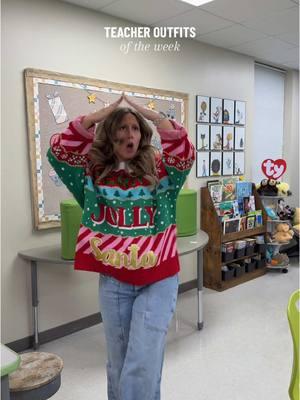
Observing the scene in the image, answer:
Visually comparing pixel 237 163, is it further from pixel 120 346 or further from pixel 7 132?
pixel 120 346

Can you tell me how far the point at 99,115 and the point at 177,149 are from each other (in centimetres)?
32

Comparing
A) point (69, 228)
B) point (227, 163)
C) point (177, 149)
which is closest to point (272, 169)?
point (227, 163)

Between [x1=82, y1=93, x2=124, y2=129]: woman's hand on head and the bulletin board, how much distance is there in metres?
1.37

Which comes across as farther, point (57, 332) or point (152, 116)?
point (57, 332)

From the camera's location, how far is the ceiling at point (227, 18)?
2951mm

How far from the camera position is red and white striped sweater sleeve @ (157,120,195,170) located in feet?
4.79

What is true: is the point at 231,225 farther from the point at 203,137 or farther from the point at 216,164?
the point at 203,137

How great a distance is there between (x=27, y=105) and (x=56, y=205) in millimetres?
755

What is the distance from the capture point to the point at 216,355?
269cm

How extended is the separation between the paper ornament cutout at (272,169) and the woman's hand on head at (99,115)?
366cm

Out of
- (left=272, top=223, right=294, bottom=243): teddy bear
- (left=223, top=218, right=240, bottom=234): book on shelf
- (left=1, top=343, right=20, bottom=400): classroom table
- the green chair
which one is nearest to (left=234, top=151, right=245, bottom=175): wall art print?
(left=223, top=218, right=240, bottom=234): book on shelf

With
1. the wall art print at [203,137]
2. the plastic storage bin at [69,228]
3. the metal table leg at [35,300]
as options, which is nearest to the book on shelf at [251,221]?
the wall art print at [203,137]

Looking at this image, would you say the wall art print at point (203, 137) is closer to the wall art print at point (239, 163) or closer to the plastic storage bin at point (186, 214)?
the wall art print at point (239, 163)

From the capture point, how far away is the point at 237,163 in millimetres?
4520
